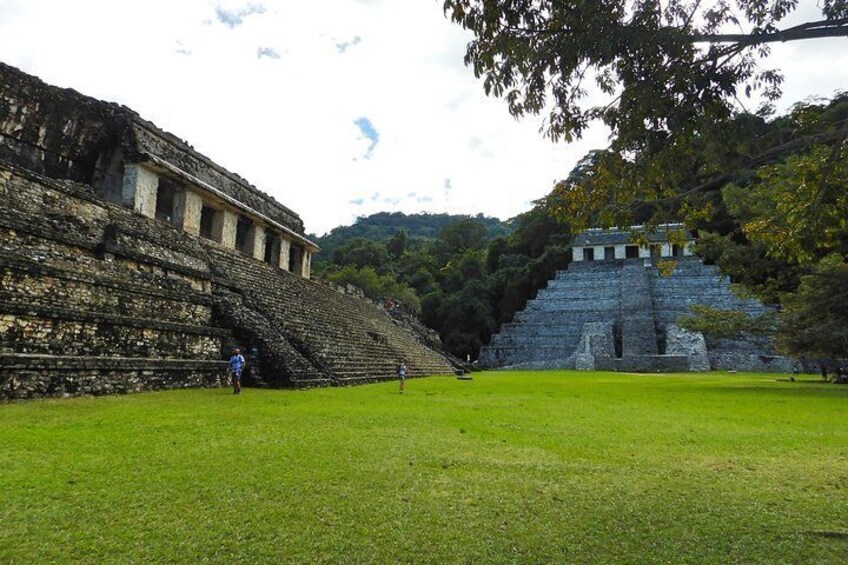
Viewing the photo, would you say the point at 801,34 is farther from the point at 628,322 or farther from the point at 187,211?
the point at 628,322

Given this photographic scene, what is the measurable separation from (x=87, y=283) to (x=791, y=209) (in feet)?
28.7

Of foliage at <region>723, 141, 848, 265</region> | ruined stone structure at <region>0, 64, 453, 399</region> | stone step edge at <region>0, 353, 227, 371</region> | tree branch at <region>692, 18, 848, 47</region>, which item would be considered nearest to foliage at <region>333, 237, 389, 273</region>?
ruined stone structure at <region>0, 64, 453, 399</region>

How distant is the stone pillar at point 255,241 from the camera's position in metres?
17.8

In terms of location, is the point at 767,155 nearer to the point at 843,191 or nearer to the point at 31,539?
the point at 843,191

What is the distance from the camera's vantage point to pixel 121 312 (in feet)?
26.7

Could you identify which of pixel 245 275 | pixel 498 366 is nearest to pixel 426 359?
pixel 245 275

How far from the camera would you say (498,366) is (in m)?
27.0

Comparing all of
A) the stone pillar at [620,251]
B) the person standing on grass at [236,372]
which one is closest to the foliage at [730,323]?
the person standing on grass at [236,372]

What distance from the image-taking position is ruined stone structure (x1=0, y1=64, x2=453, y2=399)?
22.9 feet

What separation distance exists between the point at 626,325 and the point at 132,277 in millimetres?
24366

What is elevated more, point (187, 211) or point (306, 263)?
point (187, 211)

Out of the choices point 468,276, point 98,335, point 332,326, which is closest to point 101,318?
point 98,335

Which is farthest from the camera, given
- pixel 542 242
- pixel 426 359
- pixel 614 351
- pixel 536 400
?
pixel 542 242

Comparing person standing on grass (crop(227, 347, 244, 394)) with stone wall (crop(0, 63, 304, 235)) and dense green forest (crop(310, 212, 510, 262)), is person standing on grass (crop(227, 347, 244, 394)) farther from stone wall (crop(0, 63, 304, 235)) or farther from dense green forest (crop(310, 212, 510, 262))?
dense green forest (crop(310, 212, 510, 262))
